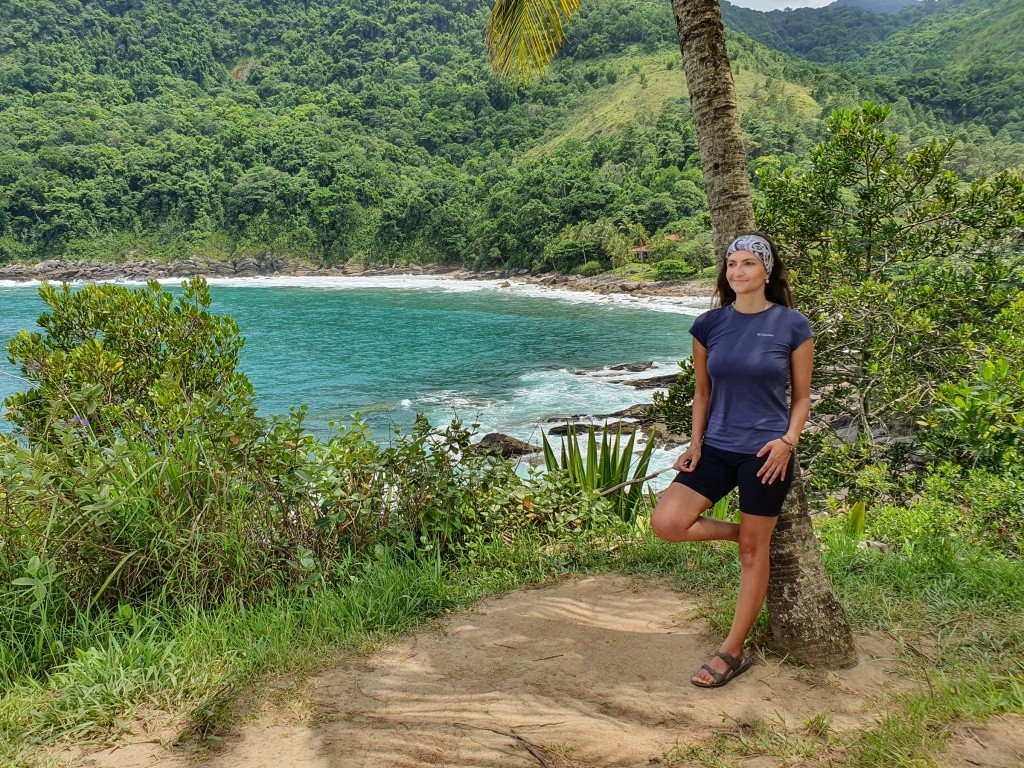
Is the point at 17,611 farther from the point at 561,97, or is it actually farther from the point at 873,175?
the point at 561,97

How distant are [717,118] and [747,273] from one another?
Result: 2.76 ft

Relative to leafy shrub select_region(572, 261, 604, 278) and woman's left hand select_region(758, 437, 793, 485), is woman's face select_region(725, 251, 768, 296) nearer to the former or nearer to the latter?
woman's left hand select_region(758, 437, 793, 485)

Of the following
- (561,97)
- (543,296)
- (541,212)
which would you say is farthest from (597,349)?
(561,97)

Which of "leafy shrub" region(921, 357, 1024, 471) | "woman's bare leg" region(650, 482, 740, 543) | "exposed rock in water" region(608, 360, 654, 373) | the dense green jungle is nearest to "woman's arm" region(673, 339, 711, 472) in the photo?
"woman's bare leg" region(650, 482, 740, 543)

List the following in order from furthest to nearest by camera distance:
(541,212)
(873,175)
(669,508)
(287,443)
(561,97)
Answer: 1. (561,97)
2. (541,212)
3. (873,175)
4. (287,443)
5. (669,508)

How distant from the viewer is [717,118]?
3027 millimetres

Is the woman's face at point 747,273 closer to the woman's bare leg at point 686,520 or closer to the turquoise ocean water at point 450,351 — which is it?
the woman's bare leg at point 686,520

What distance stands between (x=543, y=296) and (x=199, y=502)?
1857 inches

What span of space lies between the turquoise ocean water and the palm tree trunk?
18.6ft

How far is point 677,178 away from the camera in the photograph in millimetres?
61781

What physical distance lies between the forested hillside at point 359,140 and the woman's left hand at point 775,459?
1920 inches

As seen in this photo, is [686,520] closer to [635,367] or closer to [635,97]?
[635,367]

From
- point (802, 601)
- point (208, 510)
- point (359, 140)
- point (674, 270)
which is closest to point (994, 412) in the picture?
point (802, 601)

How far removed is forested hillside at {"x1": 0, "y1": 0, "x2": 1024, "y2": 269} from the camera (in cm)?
6319
